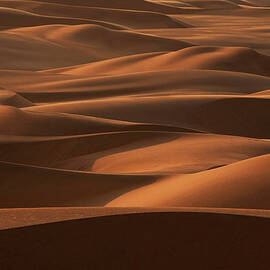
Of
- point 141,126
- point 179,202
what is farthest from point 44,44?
point 179,202

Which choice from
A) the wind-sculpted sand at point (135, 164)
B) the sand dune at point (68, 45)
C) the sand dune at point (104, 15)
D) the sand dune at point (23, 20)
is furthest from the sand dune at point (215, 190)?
the sand dune at point (104, 15)

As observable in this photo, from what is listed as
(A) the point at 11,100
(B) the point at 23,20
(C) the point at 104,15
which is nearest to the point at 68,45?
(B) the point at 23,20

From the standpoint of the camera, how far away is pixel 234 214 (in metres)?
1.49

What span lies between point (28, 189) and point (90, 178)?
236mm

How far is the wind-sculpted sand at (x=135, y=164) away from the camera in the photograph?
135 cm

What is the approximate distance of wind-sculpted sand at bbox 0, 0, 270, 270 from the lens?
4.43 feet

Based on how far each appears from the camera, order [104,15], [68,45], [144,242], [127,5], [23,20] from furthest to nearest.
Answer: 1. [127,5]
2. [104,15]
3. [23,20]
4. [68,45]
5. [144,242]

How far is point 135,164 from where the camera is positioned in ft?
11.1

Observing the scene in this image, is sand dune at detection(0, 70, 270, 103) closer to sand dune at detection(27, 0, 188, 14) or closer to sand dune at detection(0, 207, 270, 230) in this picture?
sand dune at detection(0, 207, 270, 230)

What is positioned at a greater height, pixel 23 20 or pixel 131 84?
pixel 131 84

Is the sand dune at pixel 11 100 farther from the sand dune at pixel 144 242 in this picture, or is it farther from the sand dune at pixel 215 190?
the sand dune at pixel 144 242

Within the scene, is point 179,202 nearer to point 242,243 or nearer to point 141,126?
point 242,243

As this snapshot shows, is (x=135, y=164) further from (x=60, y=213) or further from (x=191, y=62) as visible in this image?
(x=191, y=62)

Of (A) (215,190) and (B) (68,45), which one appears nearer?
(A) (215,190)
